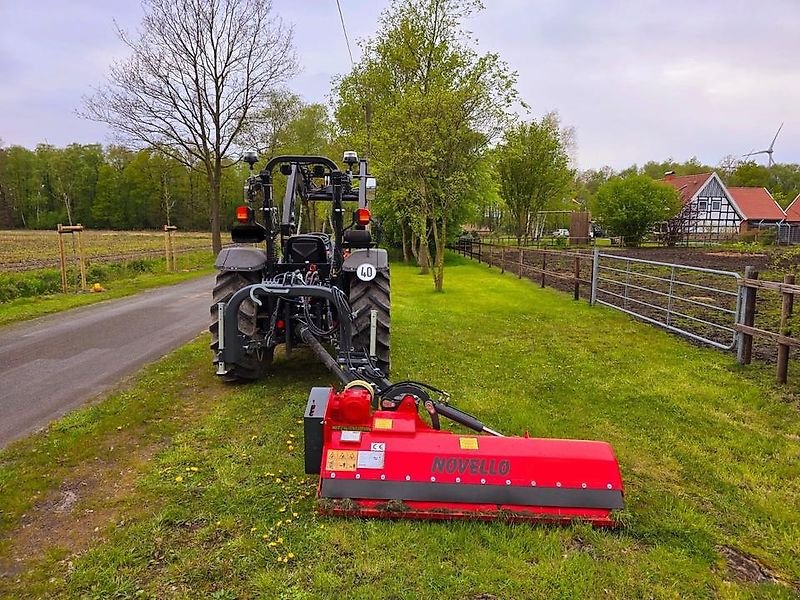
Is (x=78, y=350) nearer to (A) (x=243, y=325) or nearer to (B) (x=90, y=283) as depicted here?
(A) (x=243, y=325)

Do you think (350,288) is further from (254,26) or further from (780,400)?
(254,26)

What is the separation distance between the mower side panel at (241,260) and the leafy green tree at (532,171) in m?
28.4

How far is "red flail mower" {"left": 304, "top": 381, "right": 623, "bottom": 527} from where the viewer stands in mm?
2924

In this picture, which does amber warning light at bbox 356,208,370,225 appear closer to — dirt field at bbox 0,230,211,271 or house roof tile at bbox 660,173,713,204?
dirt field at bbox 0,230,211,271

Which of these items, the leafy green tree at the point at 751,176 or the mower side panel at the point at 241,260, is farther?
the leafy green tree at the point at 751,176

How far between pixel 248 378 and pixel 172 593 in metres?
3.23

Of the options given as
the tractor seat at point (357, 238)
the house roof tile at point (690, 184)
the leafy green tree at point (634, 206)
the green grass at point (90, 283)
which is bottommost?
the green grass at point (90, 283)

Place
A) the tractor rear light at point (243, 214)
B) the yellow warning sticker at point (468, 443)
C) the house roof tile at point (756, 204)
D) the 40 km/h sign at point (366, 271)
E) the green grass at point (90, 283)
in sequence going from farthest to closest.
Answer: the house roof tile at point (756, 204), the green grass at point (90, 283), the tractor rear light at point (243, 214), the 40 km/h sign at point (366, 271), the yellow warning sticker at point (468, 443)

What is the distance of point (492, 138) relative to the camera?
18.9m

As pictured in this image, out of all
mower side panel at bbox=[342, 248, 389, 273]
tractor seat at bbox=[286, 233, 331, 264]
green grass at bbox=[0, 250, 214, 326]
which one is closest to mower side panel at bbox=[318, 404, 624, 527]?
mower side panel at bbox=[342, 248, 389, 273]

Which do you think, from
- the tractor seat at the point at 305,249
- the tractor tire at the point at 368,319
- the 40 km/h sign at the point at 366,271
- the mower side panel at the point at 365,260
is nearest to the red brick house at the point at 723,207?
the mower side panel at the point at 365,260

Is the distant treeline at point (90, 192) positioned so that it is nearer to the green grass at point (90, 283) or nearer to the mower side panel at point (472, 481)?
the green grass at point (90, 283)

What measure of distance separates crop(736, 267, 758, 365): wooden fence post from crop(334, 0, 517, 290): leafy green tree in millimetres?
8057

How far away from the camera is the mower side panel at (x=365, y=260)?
5.66 metres
